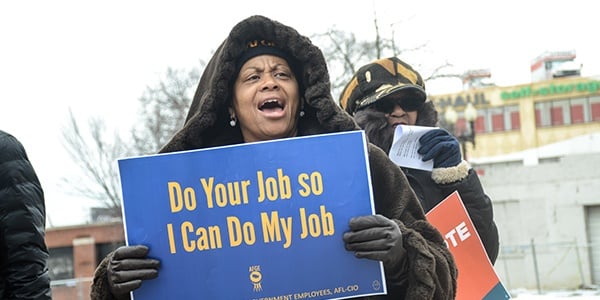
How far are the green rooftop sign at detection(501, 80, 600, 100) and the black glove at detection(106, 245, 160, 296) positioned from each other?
60.4 meters

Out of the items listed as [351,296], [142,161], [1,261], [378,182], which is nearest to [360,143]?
[378,182]

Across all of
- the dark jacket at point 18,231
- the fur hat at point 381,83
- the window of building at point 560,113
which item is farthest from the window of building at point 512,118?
the dark jacket at point 18,231

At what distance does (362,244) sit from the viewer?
248 cm

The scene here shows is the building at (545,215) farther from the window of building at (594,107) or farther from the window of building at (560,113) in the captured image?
the window of building at (594,107)

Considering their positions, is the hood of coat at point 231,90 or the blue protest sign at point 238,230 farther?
the hood of coat at point 231,90

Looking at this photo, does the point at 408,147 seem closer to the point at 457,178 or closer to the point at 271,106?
the point at 457,178

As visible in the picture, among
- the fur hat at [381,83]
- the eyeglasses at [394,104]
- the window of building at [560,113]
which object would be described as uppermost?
the window of building at [560,113]

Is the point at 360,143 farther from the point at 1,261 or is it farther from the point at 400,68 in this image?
the point at 400,68

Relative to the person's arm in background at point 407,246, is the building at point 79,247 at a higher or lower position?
lower

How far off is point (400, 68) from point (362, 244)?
2164 mm

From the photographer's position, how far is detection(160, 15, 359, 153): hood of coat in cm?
289

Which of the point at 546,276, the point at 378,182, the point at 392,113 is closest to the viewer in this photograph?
the point at 378,182

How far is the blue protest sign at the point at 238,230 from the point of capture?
100 inches

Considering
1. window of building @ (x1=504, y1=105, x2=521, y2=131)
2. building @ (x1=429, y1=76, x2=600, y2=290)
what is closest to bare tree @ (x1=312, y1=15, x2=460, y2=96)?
building @ (x1=429, y1=76, x2=600, y2=290)
